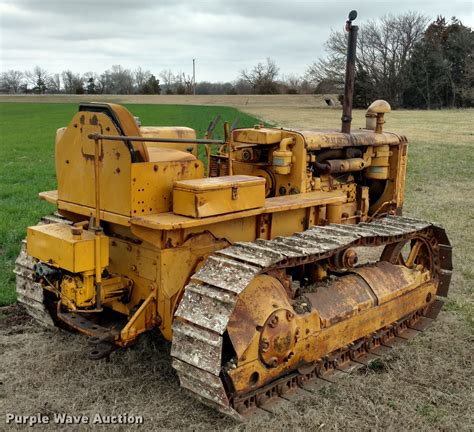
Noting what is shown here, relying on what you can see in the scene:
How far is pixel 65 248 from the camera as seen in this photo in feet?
15.2

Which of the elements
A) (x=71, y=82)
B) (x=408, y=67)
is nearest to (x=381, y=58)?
(x=408, y=67)

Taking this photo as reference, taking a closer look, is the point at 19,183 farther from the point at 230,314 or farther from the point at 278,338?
the point at 230,314

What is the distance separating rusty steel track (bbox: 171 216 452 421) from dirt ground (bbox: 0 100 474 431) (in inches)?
6.7

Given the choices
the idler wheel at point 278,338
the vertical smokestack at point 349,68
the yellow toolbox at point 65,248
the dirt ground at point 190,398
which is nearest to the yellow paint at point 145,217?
the yellow toolbox at point 65,248

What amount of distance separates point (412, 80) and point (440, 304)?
183ft

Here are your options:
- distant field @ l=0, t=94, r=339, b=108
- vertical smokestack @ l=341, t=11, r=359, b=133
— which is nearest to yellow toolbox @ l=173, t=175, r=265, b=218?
vertical smokestack @ l=341, t=11, r=359, b=133

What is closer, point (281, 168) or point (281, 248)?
point (281, 248)

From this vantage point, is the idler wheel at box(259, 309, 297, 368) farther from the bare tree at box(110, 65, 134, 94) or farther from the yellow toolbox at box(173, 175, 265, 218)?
the bare tree at box(110, 65, 134, 94)

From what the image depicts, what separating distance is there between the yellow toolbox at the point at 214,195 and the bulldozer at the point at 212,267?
0.04ft

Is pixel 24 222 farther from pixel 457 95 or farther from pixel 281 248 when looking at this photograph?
pixel 457 95

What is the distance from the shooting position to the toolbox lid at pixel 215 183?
4668 millimetres

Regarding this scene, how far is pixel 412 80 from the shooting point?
5888 cm

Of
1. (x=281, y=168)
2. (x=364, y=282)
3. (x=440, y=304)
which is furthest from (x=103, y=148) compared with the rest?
(x=440, y=304)

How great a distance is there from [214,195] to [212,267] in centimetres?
56
